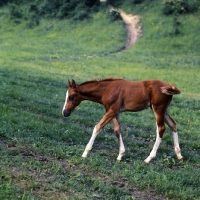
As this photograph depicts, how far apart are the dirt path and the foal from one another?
27.6 m

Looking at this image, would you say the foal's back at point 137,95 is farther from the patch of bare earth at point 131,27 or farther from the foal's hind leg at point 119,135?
the patch of bare earth at point 131,27

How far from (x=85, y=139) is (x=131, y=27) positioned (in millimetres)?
32493

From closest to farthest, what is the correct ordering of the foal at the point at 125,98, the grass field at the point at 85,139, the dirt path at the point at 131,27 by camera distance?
the grass field at the point at 85,139 → the foal at the point at 125,98 → the dirt path at the point at 131,27

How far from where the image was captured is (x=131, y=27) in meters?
42.2

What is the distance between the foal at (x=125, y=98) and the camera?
951cm

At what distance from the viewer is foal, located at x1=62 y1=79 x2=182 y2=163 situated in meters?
9.51

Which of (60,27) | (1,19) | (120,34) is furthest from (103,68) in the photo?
(1,19)

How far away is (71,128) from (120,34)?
2867 cm

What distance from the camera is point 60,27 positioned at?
44.1m

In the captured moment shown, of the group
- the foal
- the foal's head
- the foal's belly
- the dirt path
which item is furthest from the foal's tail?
the dirt path

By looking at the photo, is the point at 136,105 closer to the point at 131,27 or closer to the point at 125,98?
the point at 125,98

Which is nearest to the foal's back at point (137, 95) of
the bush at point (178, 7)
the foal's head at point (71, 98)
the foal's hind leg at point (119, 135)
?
the foal's hind leg at point (119, 135)

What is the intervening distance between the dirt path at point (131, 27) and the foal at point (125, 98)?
2758 cm

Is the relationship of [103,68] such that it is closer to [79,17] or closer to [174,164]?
[79,17]
